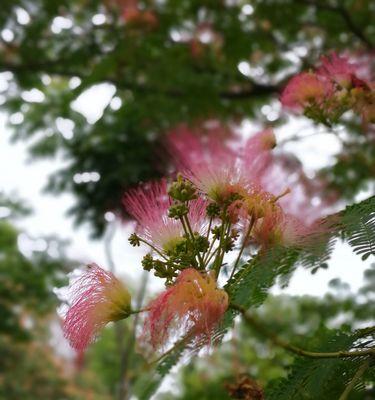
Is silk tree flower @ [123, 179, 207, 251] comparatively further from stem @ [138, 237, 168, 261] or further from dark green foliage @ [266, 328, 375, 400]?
dark green foliage @ [266, 328, 375, 400]

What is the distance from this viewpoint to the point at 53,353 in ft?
→ 39.8

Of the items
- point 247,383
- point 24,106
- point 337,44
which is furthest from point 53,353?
point 247,383

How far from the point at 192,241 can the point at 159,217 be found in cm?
19

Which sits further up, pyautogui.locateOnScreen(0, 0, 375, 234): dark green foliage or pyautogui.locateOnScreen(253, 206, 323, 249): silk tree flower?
pyautogui.locateOnScreen(0, 0, 375, 234): dark green foliage

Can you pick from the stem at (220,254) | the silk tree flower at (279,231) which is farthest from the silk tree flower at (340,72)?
the stem at (220,254)

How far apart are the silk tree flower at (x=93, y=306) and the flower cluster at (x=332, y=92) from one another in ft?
3.00

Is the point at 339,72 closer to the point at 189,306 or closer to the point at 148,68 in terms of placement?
the point at 189,306

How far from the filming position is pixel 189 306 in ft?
4.04

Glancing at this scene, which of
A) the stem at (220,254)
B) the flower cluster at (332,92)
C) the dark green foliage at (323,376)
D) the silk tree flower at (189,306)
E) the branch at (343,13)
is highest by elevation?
the branch at (343,13)

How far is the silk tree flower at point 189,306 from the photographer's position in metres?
1.21

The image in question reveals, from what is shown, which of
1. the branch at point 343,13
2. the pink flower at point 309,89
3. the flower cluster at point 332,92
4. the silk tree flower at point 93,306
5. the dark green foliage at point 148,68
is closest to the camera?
the silk tree flower at point 93,306

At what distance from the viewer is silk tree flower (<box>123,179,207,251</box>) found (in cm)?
143

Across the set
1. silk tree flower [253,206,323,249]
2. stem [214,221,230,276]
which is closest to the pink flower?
silk tree flower [253,206,323,249]

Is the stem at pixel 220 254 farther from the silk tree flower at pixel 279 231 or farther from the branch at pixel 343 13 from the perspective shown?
the branch at pixel 343 13
